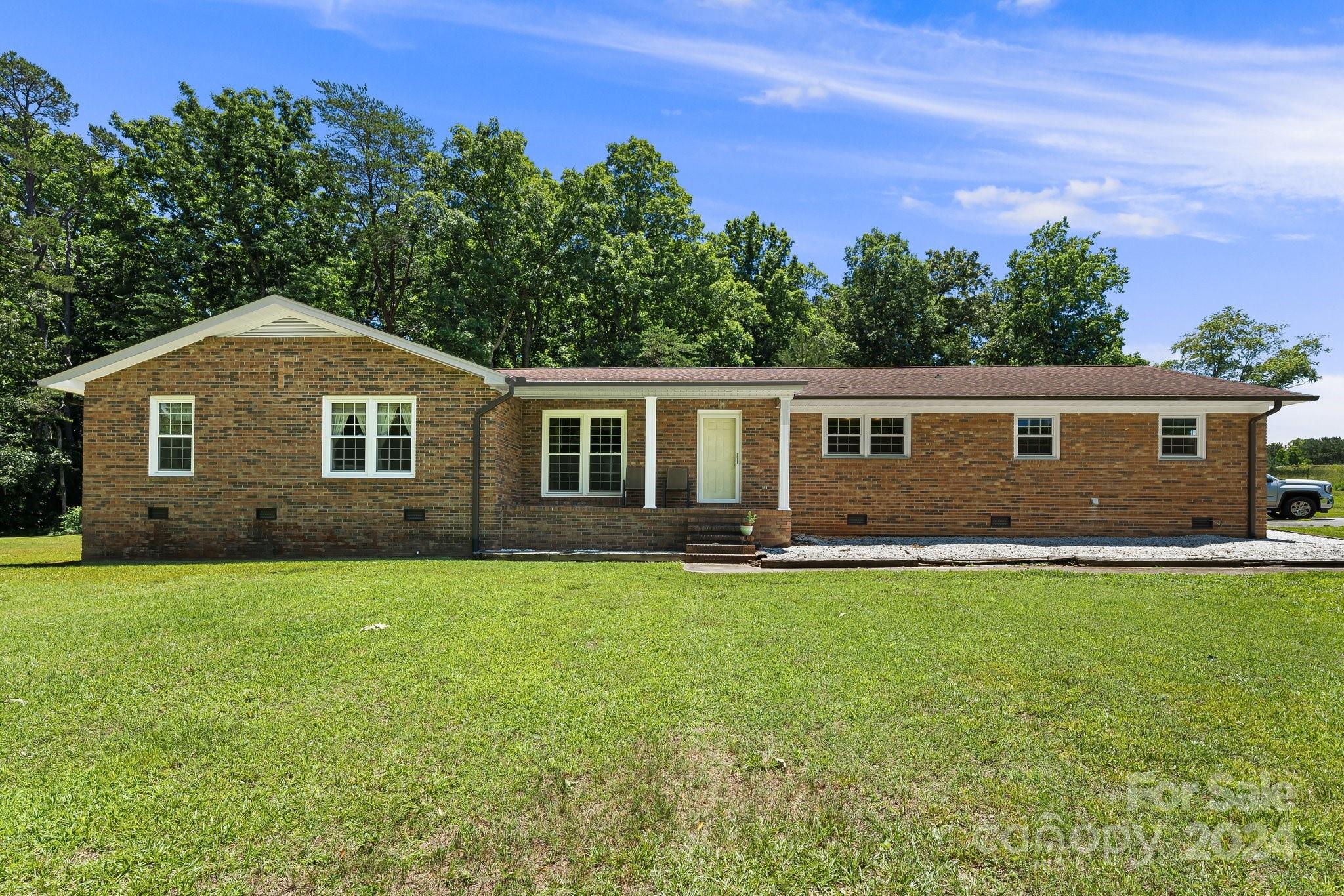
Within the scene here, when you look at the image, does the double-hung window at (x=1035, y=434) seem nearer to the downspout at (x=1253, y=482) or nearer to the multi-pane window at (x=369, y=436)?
the downspout at (x=1253, y=482)

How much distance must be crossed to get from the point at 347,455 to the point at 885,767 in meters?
12.3

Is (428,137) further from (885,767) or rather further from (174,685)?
(885,767)

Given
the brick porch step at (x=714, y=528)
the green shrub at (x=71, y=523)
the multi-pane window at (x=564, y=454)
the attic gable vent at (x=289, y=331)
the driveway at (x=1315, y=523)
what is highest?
the attic gable vent at (x=289, y=331)

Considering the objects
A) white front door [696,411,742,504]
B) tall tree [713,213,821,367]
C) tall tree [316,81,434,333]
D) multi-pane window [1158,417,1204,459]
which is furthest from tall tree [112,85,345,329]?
multi-pane window [1158,417,1204,459]

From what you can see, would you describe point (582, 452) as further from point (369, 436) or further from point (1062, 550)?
point (1062, 550)

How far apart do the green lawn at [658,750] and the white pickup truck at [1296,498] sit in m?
17.3

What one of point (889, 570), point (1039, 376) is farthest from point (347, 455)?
point (1039, 376)

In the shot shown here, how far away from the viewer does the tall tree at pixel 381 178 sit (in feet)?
87.2

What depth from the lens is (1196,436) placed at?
15.1 m

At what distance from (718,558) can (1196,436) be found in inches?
438

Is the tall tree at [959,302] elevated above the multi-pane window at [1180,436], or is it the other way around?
the tall tree at [959,302]

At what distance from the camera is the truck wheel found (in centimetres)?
2086

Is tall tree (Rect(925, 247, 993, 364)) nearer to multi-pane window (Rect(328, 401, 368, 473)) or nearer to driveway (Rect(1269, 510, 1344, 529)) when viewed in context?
driveway (Rect(1269, 510, 1344, 529))

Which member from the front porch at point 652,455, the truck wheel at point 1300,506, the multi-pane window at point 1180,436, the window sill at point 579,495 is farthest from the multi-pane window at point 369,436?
the truck wheel at point 1300,506
